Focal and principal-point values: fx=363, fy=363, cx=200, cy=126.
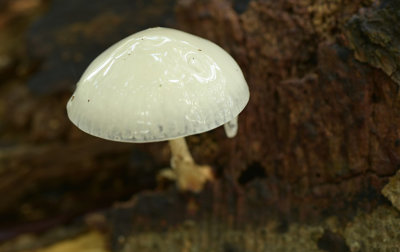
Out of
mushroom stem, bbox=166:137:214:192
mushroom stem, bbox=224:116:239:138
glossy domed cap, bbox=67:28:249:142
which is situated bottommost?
mushroom stem, bbox=166:137:214:192

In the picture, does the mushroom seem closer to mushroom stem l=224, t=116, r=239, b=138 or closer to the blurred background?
mushroom stem l=224, t=116, r=239, b=138

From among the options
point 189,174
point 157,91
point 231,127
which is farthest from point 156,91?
point 189,174

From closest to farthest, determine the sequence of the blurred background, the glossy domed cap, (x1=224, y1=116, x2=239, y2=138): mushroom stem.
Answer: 1. the glossy domed cap
2. the blurred background
3. (x1=224, y1=116, x2=239, y2=138): mushroom stem

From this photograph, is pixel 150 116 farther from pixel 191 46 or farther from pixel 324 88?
pixel 324 88

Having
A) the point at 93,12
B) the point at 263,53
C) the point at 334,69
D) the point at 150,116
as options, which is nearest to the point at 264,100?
the point at 263,53

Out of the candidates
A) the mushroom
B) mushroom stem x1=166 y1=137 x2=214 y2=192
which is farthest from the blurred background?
the mushroom

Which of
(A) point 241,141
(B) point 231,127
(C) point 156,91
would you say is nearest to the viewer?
(C) point 156,91

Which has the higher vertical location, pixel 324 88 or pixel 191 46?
pixel 191 46

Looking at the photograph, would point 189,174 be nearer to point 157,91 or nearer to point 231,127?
point 231,127
